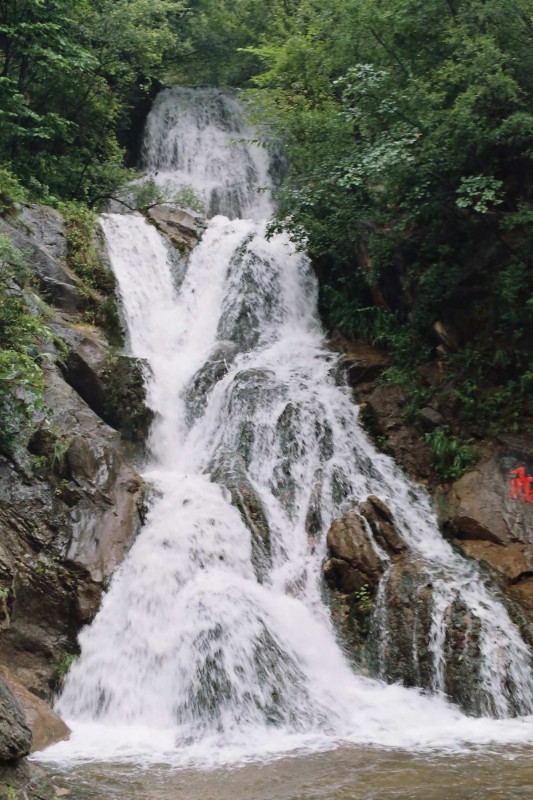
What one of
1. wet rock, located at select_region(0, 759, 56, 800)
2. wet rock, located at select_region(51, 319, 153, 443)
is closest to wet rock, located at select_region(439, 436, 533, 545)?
wet rock, located at select_region(51, 319, 153, 443)

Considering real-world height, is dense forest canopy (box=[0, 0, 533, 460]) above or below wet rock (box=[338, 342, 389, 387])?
above

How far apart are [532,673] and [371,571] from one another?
235cm

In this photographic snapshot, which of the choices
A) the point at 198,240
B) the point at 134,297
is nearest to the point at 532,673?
the point at 134,297

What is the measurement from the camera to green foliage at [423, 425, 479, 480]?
1129 cm

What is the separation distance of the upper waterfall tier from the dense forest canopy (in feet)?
8.93

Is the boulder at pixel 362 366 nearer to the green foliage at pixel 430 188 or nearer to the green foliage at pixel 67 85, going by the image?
the green foliage at pixel 430 188

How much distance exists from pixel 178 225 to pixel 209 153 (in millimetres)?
6311

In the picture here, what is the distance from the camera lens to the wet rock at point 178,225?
1655cm

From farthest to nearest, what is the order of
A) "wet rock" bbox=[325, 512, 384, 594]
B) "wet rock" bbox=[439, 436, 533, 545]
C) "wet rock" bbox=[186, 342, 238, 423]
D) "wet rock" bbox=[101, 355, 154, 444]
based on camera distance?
"wet rock" bbox=[186, 342, 238, 423] < "wet rock" bbox=[101, 355, 154, 444] < "wet rock" bbox=[439, 436, 533, 545] < "wet rock" bbox=[325, 512, 384, 594]

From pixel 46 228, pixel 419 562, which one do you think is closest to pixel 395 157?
pixel 419 562

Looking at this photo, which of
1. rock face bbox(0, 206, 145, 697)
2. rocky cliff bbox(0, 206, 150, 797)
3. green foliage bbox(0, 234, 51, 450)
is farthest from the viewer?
green foliage bbox(0, 234, 51, 450)

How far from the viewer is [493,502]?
34.6ft

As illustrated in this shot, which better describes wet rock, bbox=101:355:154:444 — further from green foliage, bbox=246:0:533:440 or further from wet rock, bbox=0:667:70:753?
wet rock, bbox=0:667:70:753

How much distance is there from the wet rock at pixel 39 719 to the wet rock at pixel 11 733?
1.77 metres
